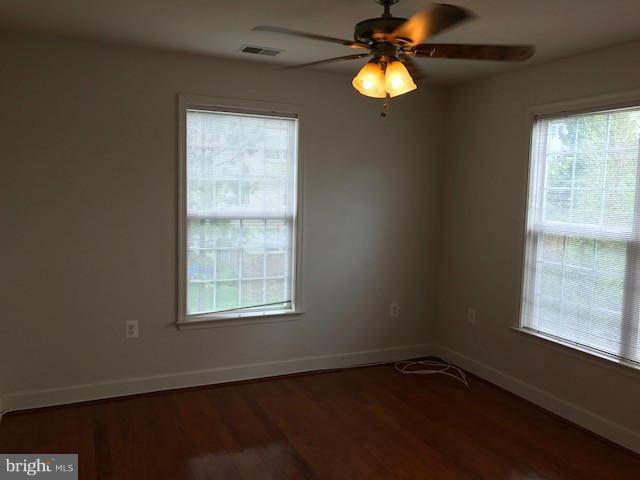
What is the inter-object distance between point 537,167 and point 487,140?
0.54 m

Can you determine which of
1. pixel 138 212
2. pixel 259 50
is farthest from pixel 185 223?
pixel 259 50

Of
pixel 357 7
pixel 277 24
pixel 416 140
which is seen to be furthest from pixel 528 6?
pixel 416 140

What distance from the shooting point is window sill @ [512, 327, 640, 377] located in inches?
123

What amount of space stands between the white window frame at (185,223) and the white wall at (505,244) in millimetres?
1352

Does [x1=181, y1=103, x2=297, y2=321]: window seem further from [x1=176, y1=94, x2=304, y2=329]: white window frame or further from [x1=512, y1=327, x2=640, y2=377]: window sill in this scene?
[x1=512, y1=327, x2=640, y2=377]: window sill

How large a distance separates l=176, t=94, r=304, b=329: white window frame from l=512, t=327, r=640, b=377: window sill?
170 cm

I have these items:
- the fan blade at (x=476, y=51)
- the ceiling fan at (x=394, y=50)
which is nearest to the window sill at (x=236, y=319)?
the ceiling fan at (x=394, y=50)

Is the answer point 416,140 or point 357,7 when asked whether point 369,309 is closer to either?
point 416,140

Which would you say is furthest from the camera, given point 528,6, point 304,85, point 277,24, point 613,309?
point 304,85

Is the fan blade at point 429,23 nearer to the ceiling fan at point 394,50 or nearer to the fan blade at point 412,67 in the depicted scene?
the ceiling fan at point 394,50

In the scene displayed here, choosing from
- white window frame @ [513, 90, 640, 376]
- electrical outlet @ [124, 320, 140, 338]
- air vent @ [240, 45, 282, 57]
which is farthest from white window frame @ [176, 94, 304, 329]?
white window frame @ [513, 90, 640, 376]

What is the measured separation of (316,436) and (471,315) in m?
1.80

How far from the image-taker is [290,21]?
2.86 metres

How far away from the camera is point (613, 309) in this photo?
323 cm
